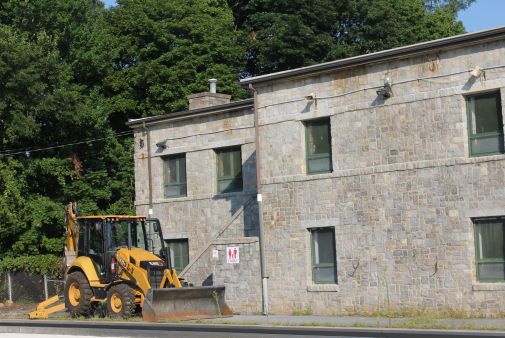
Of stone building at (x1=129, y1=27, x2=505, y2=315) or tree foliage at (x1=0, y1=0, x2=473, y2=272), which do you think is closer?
stone building at (x1=129, y1=27, x2=505, y2=315)

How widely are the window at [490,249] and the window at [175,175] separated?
13.2 m

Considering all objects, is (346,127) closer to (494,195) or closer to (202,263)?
(494,195)

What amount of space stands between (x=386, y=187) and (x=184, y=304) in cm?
661

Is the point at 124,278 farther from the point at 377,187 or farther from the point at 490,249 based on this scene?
the point at 490,249

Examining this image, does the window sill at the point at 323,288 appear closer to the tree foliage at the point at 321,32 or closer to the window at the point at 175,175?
the window at the point at 175,175

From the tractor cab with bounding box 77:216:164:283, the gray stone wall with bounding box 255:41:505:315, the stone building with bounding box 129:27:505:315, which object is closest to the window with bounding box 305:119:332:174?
the stone building with bounding box 129:27:505:315

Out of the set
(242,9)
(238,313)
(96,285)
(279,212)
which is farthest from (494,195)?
(242,9)

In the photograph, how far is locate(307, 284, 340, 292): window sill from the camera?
26125 mm

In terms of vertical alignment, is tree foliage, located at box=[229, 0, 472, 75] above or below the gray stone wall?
above

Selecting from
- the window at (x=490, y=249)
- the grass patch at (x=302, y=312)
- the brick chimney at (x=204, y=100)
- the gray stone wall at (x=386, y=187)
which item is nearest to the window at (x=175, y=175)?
the brick chimney at (x=204, y=100)

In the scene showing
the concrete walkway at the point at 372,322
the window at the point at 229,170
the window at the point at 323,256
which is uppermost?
the window at the point at 229,170

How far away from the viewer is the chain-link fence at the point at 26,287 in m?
38.7

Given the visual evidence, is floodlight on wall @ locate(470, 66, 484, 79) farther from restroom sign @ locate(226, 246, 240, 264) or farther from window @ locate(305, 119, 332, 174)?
restroom sign @ locate(226, 246, 240, 264)

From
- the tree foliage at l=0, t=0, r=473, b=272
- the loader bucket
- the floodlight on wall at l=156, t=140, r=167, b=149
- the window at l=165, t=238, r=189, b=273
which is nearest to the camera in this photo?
the loader bucket
